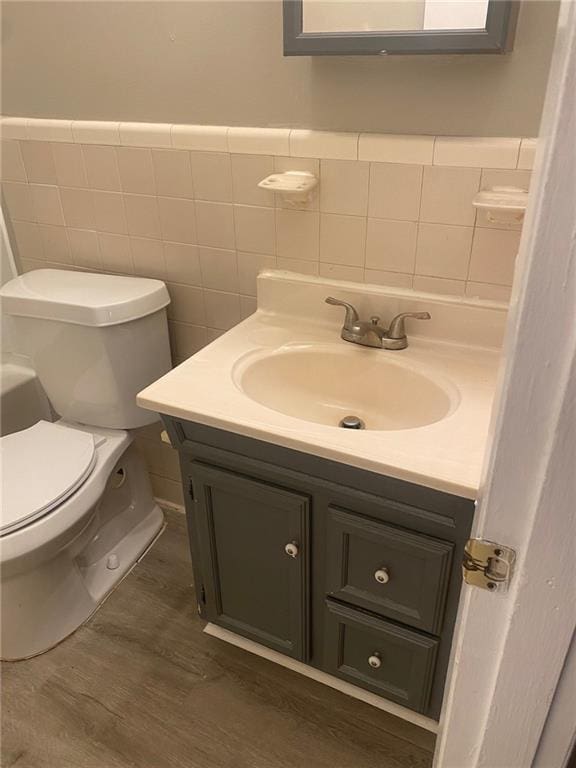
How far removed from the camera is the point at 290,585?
1.24 m

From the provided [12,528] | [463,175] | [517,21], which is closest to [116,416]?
[12,528]

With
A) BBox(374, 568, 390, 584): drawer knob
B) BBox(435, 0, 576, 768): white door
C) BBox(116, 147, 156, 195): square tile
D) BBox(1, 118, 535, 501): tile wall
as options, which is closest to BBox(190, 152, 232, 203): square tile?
BBox(1, 118, 535, 501): tile wall

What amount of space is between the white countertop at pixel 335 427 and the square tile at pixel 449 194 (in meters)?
0.17

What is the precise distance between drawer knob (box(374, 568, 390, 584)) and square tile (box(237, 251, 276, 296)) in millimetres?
747

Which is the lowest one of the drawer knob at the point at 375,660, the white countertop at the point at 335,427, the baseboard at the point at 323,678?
the baseboard at the point at 323,678

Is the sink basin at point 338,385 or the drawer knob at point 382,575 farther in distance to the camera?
the sink basin at point 338,385

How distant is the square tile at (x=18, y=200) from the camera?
1629 millimetres

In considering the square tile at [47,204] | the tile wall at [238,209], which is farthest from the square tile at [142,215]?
the square tile at [47,204]

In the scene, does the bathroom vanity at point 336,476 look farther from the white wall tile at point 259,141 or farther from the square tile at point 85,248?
the square tile at point 85,248

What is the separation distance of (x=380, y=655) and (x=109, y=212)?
1292 mm

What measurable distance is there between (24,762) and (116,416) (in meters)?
0.82

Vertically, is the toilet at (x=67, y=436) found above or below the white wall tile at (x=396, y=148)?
below

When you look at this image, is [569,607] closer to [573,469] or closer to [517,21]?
[573,469]

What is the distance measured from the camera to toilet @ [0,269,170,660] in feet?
4.42
